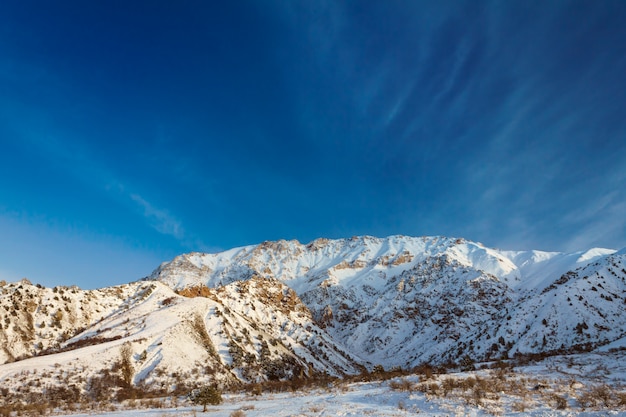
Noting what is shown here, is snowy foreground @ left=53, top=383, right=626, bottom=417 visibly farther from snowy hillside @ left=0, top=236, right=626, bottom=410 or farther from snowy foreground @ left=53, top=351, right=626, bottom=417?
snowy hillside @ left=0, top=236, right=626, bottom=410

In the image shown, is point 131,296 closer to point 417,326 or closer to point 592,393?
point 592,393

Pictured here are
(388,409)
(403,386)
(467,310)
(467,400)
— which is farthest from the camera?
(467,310)

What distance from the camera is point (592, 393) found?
16.1 m

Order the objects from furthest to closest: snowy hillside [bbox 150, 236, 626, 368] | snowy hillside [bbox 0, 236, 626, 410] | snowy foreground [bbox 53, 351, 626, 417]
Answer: snowy hillside [bbox 150, 236, 626, 368], snowy hillside [bbox 0, 236, 626, 410], snowy foreground [bbox 53, 351, 626, 417]

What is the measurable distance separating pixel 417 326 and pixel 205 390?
138361mm

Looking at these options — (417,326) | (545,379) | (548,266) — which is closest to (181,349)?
(545,379)

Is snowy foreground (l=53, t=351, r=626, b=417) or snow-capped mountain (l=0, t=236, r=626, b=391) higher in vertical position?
snow-capped mountain (l=0, t=236, r=626, b=391)

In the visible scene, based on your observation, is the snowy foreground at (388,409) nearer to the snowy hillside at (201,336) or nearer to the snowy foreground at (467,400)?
the snowy foreground at (467,400)

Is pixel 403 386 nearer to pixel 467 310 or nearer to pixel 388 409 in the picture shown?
pixel 388 409

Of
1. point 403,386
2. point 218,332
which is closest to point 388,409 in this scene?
point 403,386

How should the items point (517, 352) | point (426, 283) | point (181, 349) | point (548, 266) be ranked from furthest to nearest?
point (426, 283) → point (548, 266) → point (517, 352) → point (181, 349)

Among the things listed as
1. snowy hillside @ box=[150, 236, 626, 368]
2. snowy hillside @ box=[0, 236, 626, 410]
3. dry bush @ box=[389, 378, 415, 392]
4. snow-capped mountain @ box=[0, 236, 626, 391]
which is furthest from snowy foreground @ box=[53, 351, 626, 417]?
snowy hillside @ box=[150, 236, 626, 368]

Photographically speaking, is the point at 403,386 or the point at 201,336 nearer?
the point at 403,386

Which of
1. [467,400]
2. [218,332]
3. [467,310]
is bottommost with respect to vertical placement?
[467,400]
